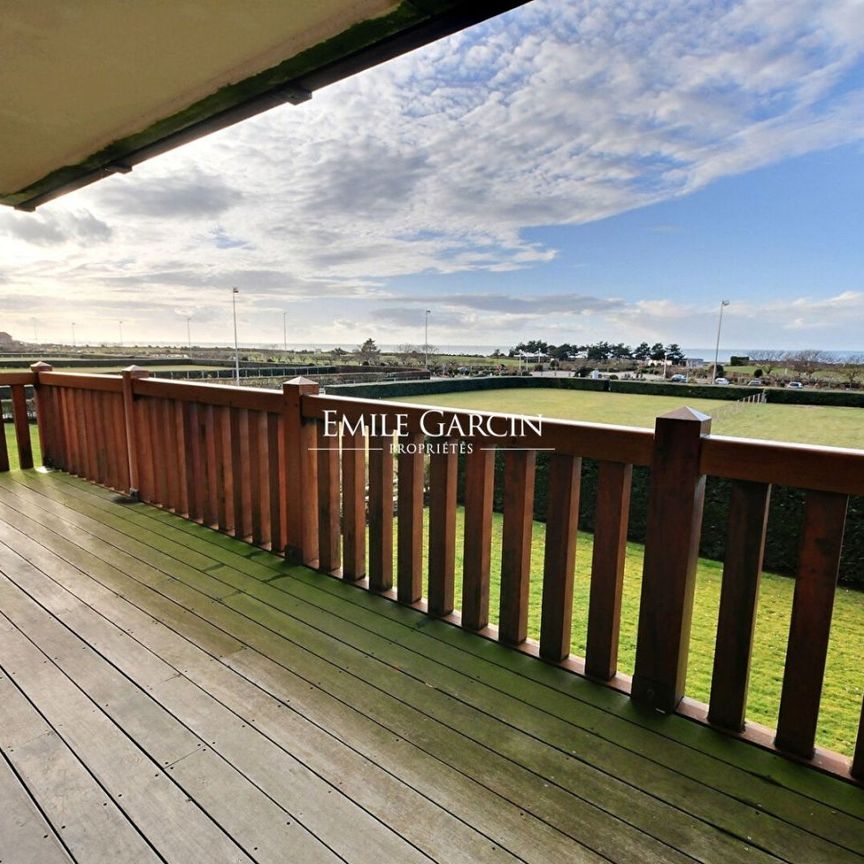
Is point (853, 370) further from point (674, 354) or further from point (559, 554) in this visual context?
→ point (559, 554)

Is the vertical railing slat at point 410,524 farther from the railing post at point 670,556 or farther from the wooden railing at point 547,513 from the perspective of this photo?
the railing post at point 670,556

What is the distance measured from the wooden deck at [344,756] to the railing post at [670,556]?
12 centimetres

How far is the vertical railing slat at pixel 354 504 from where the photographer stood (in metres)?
2.34

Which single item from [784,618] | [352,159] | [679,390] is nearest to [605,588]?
[784,618]

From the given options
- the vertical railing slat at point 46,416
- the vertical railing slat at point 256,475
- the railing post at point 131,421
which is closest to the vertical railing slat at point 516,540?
the vertical railing slat at point 256,475

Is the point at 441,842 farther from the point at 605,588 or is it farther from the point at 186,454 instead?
the point at 186,454

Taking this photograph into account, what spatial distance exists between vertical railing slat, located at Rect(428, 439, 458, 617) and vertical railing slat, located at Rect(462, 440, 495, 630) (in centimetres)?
9

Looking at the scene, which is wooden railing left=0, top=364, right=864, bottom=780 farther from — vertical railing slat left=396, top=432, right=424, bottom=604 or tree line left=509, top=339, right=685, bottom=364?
tree line left=509, top=339, right=685, bottom=364

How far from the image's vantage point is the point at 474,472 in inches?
77.7

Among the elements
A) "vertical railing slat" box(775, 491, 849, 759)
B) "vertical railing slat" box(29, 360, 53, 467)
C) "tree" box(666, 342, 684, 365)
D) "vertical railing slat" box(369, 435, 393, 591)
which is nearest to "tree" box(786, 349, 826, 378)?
"tree" box(666, 342, 684, 365)

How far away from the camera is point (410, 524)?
2236 mm

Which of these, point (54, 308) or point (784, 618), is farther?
point (54, 308)

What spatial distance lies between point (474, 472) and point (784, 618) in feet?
21.3

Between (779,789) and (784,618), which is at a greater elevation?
(779,789)
